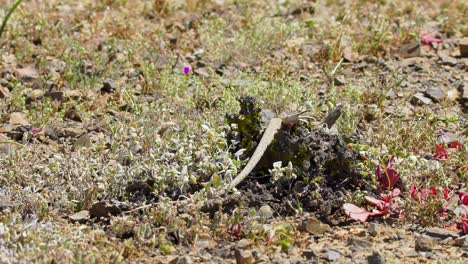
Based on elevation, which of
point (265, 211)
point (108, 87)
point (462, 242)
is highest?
point (108, 87)

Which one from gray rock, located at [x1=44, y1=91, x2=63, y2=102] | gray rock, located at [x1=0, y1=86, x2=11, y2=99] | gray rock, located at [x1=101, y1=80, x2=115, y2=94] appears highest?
gray rock, located at [x1=0, y1=86, x2=11, y2=99]

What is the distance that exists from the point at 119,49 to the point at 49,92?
90 cm

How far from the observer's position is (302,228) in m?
4.35

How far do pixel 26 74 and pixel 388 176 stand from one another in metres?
2.82

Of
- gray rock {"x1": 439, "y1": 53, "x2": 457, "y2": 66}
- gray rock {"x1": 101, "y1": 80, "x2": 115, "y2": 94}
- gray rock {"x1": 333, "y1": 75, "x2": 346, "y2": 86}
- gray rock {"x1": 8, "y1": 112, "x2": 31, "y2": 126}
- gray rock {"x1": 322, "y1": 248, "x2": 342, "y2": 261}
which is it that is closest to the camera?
gray rock {"x1": 322, "y1": 248, "x2": 342, "y2": 261}

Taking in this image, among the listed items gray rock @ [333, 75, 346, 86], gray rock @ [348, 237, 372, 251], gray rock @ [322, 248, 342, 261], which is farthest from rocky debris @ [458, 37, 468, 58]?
gray rock @ [322, 248, 342, 261]

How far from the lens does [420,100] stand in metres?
5.98

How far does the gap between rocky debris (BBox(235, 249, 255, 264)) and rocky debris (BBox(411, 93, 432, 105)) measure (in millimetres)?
2408

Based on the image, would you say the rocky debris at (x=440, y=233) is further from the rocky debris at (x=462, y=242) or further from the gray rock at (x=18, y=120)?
the gray rock at (x=18, y=120)

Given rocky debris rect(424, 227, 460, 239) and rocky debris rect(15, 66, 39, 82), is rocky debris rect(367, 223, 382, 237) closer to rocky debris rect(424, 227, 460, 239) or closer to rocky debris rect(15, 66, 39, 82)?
rocky debris rect(424, 227, 460, 239)

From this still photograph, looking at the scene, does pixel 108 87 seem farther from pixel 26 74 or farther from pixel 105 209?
pixel 105 209

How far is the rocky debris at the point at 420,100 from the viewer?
5.96 meters

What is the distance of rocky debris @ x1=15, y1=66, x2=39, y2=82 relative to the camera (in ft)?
20.1

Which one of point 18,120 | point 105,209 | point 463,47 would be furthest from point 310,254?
point 463,47
